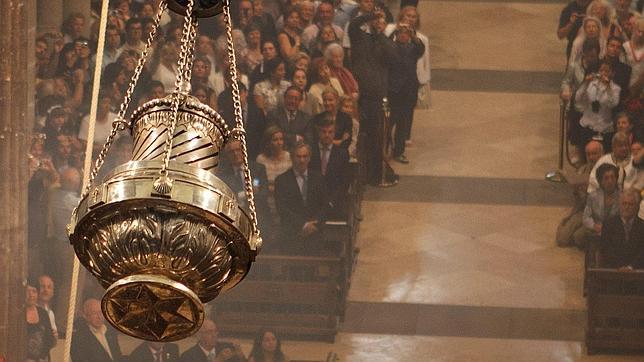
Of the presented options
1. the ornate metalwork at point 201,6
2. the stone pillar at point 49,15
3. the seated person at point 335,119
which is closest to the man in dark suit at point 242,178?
the seated person at point 335,119

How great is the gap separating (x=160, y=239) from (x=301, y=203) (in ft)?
25.6

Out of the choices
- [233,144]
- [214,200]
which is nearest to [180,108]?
[214,200]

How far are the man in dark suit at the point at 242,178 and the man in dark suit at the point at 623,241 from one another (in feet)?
7.56

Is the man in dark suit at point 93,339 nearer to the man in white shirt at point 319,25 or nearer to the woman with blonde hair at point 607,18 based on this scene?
the man in white shirt at point 319,25

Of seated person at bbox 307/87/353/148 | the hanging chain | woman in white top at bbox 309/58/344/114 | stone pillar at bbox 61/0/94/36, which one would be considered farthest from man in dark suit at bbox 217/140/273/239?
the hanging chain

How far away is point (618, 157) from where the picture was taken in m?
12.8

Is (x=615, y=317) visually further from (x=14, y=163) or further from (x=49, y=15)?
(x=49, y=15)

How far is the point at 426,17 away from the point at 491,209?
1524 millimetres

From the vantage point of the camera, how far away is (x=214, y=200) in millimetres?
5039

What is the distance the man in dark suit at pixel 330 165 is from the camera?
12.9m

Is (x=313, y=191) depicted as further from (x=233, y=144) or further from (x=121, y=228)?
(x=121, y=228)

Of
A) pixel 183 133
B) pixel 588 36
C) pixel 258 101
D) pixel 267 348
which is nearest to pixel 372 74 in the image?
pixel 258 101

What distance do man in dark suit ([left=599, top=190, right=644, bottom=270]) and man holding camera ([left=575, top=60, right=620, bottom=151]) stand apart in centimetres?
48

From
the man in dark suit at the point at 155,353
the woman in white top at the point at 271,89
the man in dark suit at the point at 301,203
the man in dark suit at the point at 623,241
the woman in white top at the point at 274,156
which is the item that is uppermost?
the woman in white top at the point at 271,89
